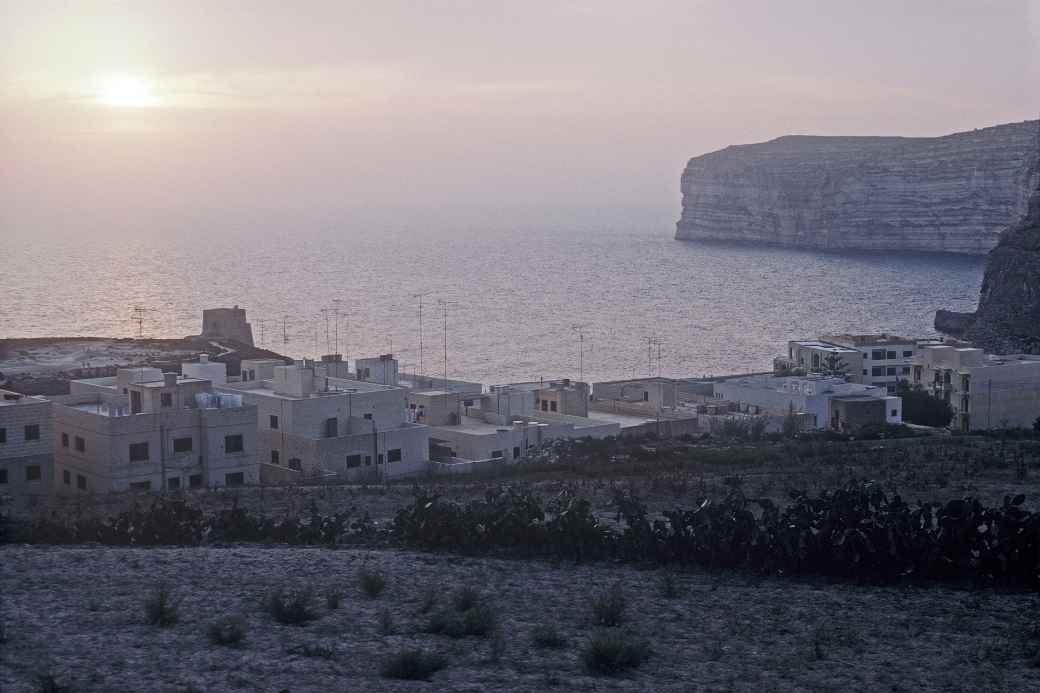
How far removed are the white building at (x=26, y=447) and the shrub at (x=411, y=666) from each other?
44.8ft

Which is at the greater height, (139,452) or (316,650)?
(316,650)

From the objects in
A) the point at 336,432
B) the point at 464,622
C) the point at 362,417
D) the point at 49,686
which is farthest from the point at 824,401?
the point at 49,686

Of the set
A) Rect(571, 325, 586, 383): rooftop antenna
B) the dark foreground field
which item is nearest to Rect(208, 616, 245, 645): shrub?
the dark foreground field

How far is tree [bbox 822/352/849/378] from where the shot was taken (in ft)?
125

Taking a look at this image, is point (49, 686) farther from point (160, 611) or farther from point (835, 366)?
point (835, 366)

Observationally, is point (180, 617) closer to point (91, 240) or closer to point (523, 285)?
point (523, 285)

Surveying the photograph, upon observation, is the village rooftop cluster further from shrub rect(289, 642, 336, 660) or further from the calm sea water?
the calm sea water

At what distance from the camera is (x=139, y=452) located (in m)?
18.9

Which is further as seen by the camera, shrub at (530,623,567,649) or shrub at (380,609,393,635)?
shrub at (380,609,393,635)

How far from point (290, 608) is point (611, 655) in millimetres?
1639

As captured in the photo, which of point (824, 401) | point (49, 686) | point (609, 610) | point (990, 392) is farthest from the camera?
point (990, 392)

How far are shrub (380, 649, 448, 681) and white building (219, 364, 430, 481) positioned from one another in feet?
47.3

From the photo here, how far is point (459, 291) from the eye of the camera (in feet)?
311

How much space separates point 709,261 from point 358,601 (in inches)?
4908
